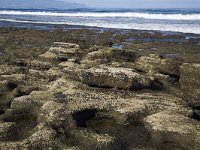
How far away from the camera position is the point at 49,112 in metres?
9.59

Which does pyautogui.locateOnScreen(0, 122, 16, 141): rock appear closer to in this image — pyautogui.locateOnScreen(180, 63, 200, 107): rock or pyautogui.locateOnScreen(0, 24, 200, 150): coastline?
pyautogui.locateOnScreen(0, 24, 200, 150): coastline

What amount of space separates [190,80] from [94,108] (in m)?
5.03

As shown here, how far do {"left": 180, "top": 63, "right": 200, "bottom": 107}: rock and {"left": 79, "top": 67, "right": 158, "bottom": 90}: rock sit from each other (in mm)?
1853

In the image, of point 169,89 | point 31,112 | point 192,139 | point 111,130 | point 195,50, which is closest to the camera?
point 192,139

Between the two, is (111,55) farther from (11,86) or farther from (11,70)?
(11,86)

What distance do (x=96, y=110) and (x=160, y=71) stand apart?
499cm

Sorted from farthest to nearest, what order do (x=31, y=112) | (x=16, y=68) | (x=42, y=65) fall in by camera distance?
1. (x=42, y=65)
2. (x=16, y=68)
3. (x=31, y=112)

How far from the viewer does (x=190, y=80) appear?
1351cm

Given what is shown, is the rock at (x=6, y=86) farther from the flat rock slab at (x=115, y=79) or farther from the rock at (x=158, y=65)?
the rock at (x=158, y=65)

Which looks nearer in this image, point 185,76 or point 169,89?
point 169,89

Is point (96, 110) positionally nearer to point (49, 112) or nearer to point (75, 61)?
point (49, 112)

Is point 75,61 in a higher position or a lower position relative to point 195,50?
higher

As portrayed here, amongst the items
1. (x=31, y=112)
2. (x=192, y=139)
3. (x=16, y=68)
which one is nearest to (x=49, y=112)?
(x=31, y=112)

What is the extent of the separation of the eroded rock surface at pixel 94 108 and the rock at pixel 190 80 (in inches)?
1.6
